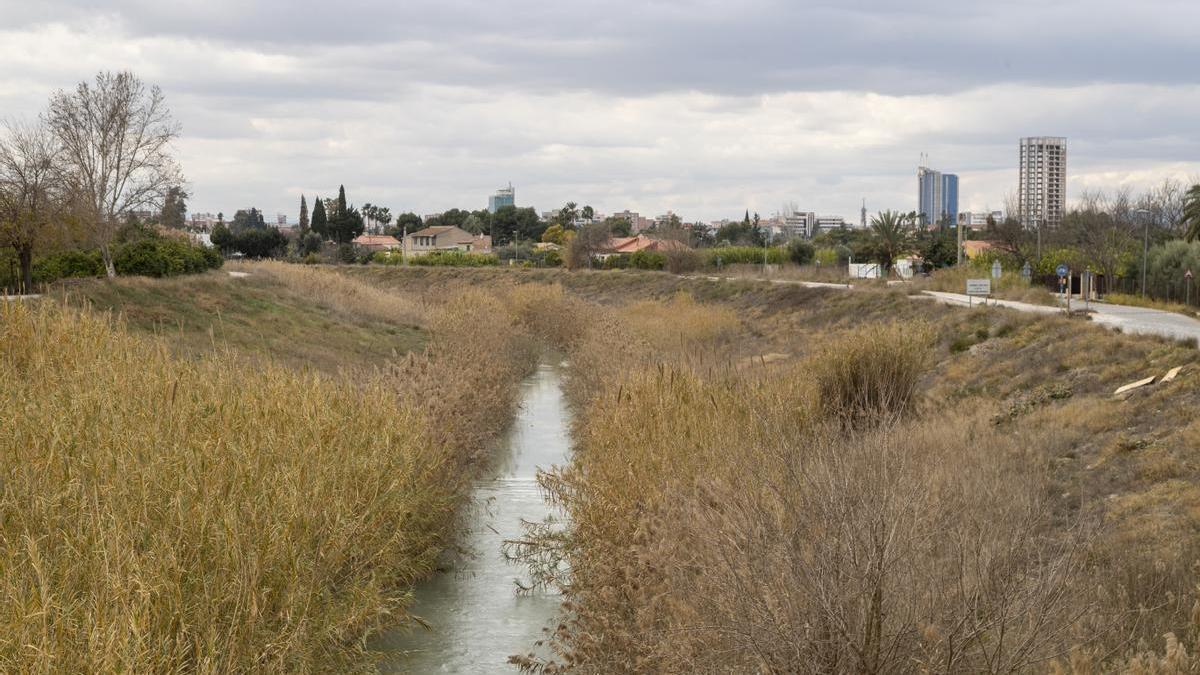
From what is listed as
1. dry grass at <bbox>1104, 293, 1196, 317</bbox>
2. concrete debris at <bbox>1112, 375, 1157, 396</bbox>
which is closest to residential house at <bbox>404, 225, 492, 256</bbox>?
dry grass at <bbox>1104, 293, 1196, 317</bbox>

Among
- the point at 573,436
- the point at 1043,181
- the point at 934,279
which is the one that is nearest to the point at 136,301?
the point at 573,436

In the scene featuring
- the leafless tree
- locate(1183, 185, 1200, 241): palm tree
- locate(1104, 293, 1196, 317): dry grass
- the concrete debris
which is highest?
locate(1183, 185, 1200, 241): palm tree

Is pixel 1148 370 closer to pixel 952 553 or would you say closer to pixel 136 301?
pixel 952 553

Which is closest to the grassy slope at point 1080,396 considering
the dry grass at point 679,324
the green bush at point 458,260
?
the dry grass at point 679,324

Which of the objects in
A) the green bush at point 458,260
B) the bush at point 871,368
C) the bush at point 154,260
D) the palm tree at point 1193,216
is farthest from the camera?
the green bush at point 458,260

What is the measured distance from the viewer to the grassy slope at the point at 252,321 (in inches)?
1001

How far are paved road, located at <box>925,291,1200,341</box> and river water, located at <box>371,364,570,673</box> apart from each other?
43.2ft

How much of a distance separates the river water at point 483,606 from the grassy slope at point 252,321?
6.13m

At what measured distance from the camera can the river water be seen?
1078 cm

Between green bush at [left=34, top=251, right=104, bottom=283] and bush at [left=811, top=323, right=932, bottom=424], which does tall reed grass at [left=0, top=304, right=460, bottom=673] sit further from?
green bush at [left=34, top=251, right=104, bottom=283]

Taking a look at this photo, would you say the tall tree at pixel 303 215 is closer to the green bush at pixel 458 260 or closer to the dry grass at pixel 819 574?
the green bush at pixel 458 260

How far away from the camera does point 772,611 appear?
6457 millimetres

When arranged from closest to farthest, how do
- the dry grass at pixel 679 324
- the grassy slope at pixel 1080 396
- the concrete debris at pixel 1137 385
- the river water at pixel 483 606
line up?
the river water at pixel 483 606
the grassy slope at pixel 1080 396
the concrete debris at pixel 1137 385
the dry grass at pixel 679 324

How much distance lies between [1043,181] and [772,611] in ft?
540
